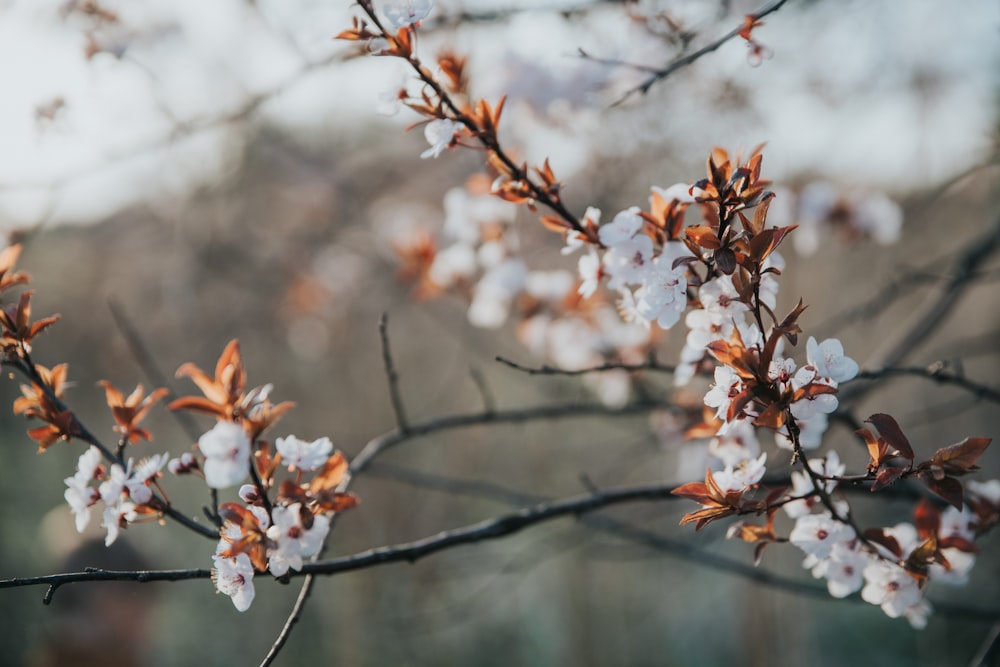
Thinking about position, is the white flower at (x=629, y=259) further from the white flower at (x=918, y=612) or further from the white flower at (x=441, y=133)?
the white flower at (x=918, y=612)

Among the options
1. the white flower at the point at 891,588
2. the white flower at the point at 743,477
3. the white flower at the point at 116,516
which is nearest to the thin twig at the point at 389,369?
the white flower at the point at 116,516

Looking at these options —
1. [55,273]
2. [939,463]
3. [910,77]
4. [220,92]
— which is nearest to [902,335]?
[939,463]

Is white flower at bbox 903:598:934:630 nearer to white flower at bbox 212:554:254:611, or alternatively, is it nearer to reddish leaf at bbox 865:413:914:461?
reddish leaf at bbox 865:413:914:461

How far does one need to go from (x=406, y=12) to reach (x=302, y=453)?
0.52m

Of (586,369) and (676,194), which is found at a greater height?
(676,194)

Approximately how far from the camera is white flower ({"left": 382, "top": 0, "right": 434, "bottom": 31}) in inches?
31.1

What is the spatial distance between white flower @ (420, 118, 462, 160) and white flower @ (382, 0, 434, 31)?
0.11 m

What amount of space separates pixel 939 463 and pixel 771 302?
0.24 m

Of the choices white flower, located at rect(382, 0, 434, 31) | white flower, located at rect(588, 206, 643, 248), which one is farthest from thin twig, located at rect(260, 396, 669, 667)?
white flower, located at rect(382, 0, 434, 31)

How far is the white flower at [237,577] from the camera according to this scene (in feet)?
2.34

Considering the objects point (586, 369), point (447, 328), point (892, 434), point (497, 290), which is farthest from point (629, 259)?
point (447, 328)

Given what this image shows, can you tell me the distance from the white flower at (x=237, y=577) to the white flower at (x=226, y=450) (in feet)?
0.39

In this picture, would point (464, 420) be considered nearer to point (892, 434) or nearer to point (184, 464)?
point (184, 464)

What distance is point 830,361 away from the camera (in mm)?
711
